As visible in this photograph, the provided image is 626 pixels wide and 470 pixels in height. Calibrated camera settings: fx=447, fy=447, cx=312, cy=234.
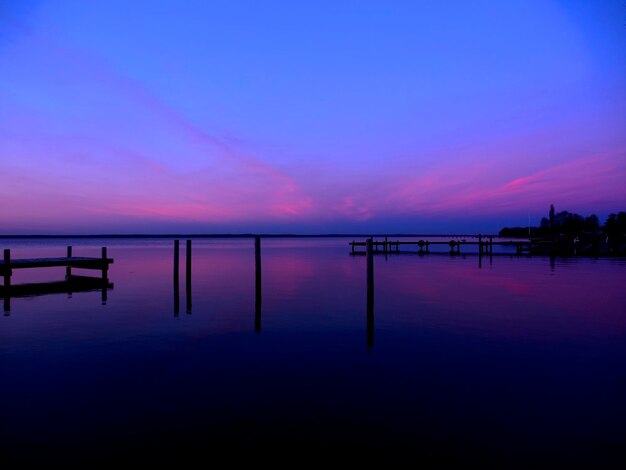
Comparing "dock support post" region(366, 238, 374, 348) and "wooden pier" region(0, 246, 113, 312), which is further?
"wooden pier" region(0, 246, 113, 312)

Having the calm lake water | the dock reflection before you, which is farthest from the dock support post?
the dock reflection

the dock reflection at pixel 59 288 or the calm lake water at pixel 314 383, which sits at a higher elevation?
the dock reflection at pixel 59 288

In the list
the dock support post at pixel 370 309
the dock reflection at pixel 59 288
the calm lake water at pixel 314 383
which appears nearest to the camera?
the calm lake water at pixel 314 383

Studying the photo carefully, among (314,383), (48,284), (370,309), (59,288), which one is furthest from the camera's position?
(48,284)

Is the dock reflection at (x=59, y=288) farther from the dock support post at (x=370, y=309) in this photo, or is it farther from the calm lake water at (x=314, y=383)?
the dock support post at (x=370, y=309)

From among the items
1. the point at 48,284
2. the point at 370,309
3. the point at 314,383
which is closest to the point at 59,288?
the point at 48,284

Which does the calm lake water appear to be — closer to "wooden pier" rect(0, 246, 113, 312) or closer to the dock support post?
the dock support post

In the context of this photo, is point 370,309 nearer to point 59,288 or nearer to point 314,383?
point 314,383

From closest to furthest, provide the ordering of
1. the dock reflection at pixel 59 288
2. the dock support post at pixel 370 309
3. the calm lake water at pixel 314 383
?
the calm lake water at pixel 314 383
the dock support post at pixel 370 309
the dock reflection at pixel 59 288

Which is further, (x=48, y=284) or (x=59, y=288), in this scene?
(x=48, y=284)

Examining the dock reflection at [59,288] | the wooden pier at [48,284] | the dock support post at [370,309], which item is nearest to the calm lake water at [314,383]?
the dock support post at [370,309]

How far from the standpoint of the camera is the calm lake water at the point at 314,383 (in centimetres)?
662

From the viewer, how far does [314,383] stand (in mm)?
9594

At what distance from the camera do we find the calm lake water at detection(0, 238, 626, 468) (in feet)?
21.7
